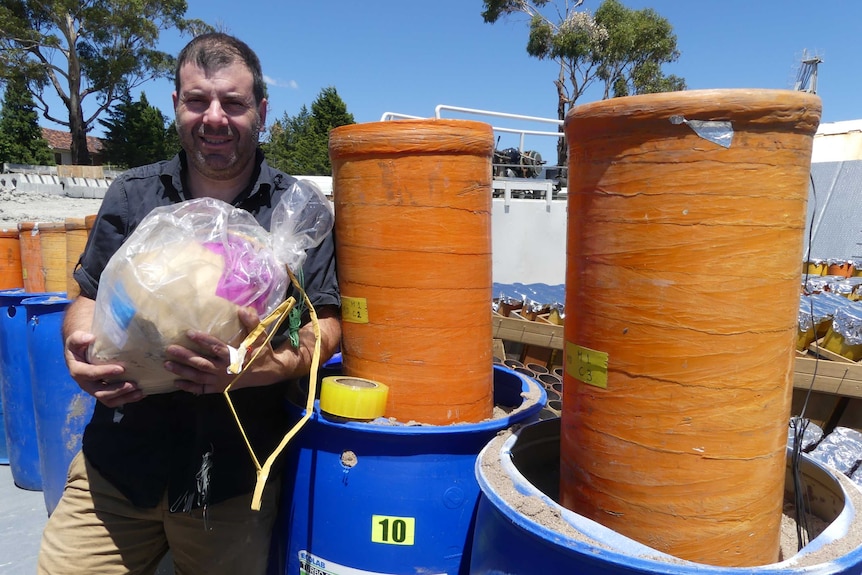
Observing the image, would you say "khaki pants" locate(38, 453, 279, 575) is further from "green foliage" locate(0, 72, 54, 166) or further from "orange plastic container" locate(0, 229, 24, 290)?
"green foliage" locate(0, 72, 54, 166)

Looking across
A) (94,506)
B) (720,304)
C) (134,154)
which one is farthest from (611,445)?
(134,154)

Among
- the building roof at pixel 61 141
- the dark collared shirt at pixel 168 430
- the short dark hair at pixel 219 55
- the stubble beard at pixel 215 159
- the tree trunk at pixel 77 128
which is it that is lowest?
the dark collared shirt at pixel 168 430

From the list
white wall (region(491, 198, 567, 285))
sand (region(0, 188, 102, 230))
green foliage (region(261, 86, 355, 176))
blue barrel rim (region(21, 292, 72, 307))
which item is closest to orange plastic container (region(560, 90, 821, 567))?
blue barrel rim (region(21, 292, 72, 307))

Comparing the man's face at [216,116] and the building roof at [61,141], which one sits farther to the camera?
the building roof at [61,141]

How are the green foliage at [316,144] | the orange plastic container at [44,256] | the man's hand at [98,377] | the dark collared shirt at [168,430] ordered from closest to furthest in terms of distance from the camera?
1. the man's hand at [98,377]
2. the dark collared shirt at [168,430]
3. the orange plastic container at [44,256]
4. the green foliage at [316,144]

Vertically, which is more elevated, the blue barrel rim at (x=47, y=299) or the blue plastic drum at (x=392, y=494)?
the blue barrel rim at (x=47, y=299)

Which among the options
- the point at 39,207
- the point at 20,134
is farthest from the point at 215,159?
the point at 20,134

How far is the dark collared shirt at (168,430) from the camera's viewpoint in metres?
1.69

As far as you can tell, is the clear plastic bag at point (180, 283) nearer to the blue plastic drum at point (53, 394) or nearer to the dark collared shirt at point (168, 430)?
the dark collared shirt at point (168, 430)

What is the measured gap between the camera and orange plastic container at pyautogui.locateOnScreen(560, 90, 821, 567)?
1067 millimetres

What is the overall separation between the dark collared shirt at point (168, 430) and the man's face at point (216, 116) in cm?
20

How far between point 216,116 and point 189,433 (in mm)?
955

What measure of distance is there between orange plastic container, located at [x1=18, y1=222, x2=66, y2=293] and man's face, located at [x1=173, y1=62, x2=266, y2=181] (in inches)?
62.2

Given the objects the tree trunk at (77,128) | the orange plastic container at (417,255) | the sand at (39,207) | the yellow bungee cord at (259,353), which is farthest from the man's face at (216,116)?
the tree trunk at (77,128)
